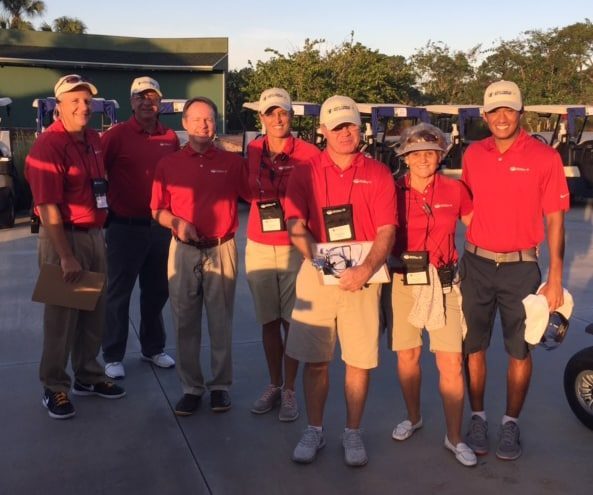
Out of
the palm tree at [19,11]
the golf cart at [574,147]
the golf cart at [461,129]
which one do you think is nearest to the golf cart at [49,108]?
the golf cart at [461,129]

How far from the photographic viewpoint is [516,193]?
3531 mm

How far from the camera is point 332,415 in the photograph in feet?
13.8

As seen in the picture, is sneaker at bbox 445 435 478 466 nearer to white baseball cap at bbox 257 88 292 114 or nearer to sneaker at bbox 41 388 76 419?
white baseball cap at bbox 257 88 292 114

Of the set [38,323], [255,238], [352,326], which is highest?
[255,238]

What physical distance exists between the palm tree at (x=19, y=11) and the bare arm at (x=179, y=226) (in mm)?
43173

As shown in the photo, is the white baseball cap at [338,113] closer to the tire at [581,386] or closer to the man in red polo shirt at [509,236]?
the man in red polo shirt at [509,236]

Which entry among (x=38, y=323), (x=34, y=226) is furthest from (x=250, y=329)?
(x=34, y=226)

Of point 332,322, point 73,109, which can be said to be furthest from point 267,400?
point 73,109

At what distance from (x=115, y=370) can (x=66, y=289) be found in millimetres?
956

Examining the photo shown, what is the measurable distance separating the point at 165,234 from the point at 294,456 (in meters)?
1.97

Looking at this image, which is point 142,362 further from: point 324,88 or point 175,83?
point 175,83

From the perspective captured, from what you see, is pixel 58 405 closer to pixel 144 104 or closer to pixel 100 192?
pixel 100 192

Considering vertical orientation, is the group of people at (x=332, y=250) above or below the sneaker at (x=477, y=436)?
above

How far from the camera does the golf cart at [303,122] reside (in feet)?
46.7
